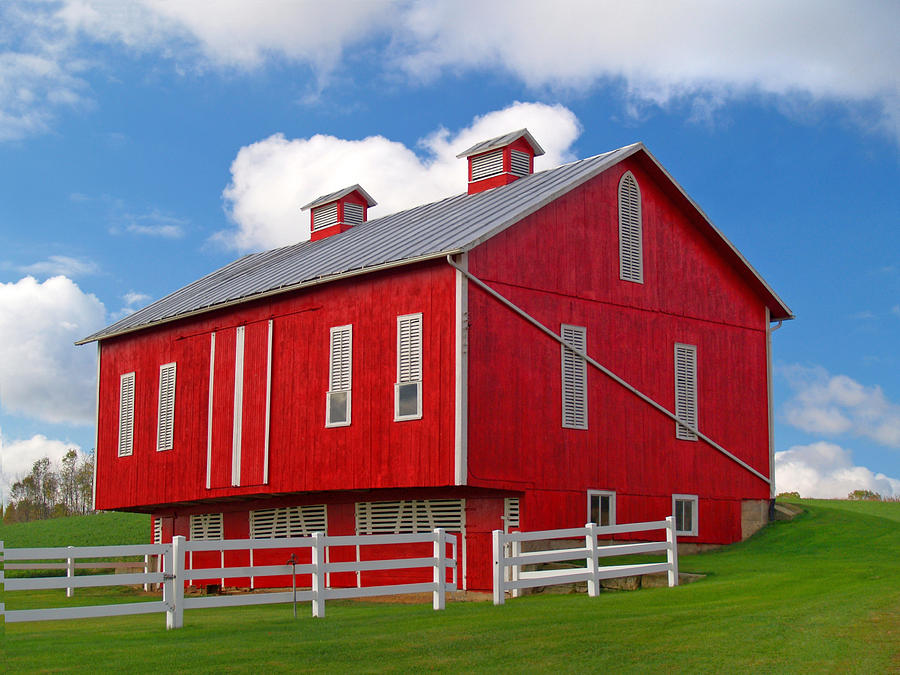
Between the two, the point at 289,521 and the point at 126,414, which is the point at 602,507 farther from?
the point at 126,414

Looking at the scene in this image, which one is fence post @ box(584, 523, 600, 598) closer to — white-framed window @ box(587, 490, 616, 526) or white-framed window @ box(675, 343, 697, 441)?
white-framed window @ box(587, 490, 616, 526)

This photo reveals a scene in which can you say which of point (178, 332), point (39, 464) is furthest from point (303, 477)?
point (39, 464)

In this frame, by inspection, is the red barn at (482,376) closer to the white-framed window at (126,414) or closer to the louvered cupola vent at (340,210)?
the white-framed window at (126,414)

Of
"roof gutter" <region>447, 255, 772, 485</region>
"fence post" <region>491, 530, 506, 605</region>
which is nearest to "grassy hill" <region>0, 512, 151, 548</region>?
"roof gutter" <region>447, 255, 772, 485</region>

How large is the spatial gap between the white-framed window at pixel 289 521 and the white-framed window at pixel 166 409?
330cm

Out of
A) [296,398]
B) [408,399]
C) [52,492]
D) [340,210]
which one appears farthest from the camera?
[52,492]

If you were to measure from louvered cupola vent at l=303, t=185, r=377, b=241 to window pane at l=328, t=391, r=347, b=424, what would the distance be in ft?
40.0

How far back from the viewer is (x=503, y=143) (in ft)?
97.5

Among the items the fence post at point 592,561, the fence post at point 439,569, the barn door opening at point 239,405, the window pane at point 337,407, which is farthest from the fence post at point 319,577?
the barn door opening at point 239,405

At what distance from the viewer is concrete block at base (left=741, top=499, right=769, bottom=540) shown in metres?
27.5

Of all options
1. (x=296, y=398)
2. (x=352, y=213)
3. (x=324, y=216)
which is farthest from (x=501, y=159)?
(x=296, y=398)

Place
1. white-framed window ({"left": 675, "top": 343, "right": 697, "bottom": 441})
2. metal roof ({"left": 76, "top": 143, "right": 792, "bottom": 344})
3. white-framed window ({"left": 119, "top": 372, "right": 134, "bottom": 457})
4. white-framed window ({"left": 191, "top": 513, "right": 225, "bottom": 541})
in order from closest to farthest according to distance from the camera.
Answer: metal roof ({"left": 76, "top": 143, "right": 792, "bottom": 344}) < white-framed window ({"left": 675, "top": 343, "right": 697, "bottom": 441}) < white-framed window ({"left": 191, "top": 513, "right": 225, "bottom": 541}) < white-framed window ({"left": 119, "top": 372, "right": 134, "bottom": 457})

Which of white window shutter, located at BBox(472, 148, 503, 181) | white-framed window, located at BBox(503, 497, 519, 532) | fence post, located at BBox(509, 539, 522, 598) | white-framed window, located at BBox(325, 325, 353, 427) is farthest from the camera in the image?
white window shutter, located at BBox(472, 148, 503, 181)

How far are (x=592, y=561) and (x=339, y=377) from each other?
7.84 m
